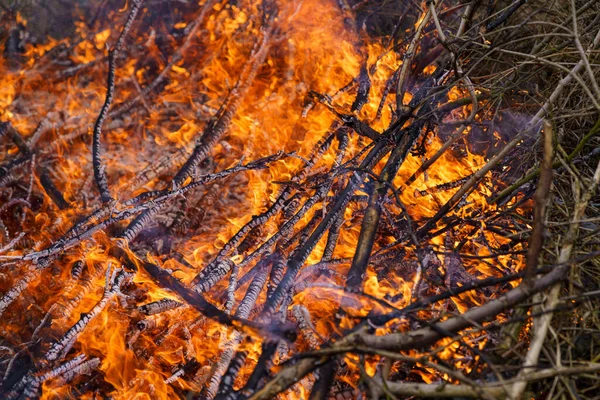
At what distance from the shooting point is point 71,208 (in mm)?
2703

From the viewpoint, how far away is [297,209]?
251cm

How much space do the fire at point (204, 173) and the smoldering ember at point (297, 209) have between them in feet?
0.05

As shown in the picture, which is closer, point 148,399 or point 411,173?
point 148,399

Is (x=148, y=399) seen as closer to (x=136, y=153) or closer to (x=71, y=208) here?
(x=71, y=208)

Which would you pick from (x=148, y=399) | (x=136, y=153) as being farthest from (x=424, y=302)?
(x=136, y=153)

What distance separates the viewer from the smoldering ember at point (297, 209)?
5.40ft

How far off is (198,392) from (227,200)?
1431 mm

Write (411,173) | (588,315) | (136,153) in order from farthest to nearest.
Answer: (136,153)
(411,173)
(588,315)

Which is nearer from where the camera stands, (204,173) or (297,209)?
(297,209)

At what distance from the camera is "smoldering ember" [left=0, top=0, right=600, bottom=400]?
165 centimetres

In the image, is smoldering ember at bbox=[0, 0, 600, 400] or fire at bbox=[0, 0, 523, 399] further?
fire at bbox=[0, 0, 523, 399]

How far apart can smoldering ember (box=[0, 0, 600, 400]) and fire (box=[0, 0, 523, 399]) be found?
0.01m

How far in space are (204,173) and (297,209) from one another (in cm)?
105

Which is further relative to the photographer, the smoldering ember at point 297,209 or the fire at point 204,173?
the fire at point 204,173
